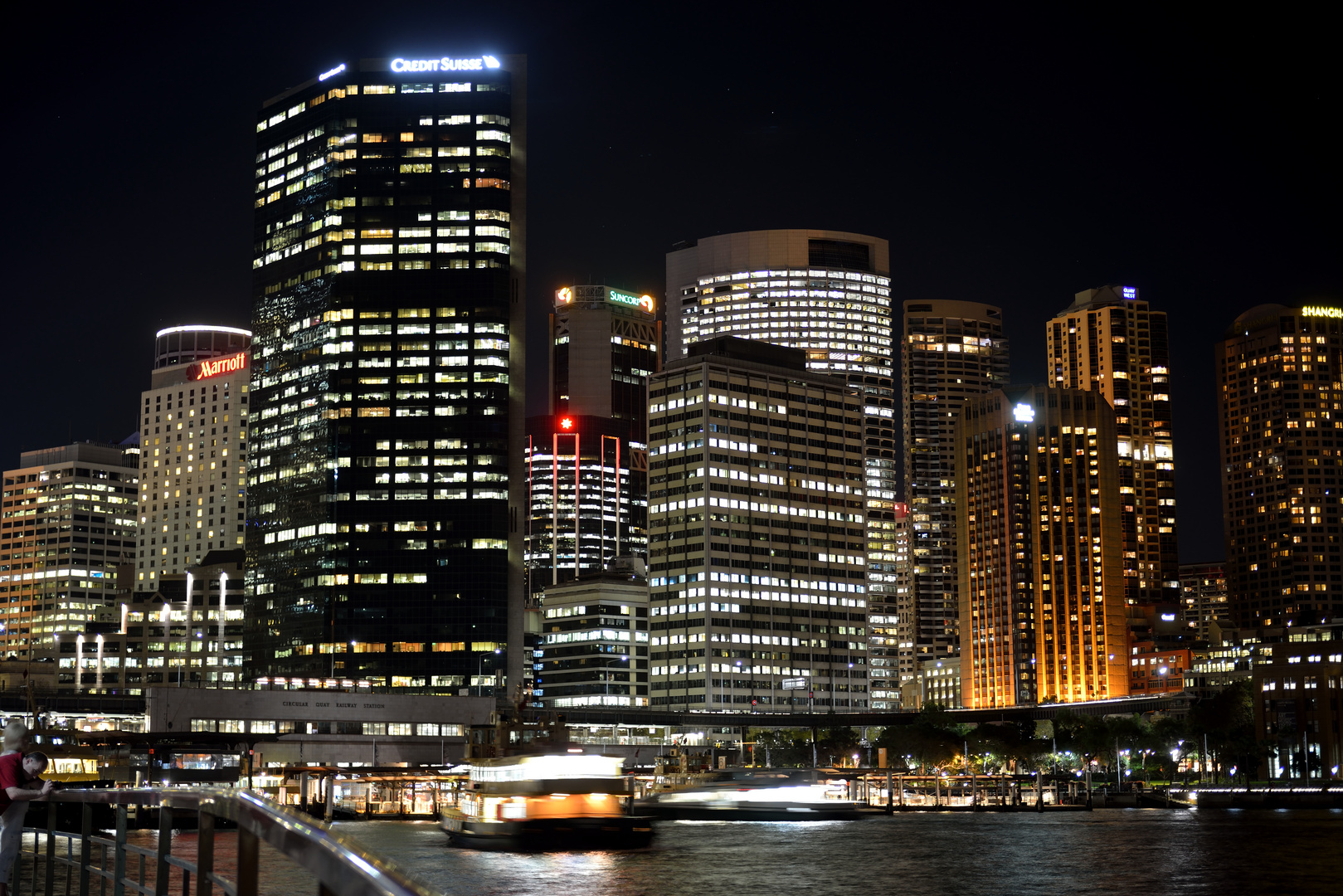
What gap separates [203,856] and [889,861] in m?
88.5

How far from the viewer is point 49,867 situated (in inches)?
653

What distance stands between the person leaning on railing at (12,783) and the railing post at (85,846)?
466 mm

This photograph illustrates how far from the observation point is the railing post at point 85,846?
49.0 feet

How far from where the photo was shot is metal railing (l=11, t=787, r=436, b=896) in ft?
24.0

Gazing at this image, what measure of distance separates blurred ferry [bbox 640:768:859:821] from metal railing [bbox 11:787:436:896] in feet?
449

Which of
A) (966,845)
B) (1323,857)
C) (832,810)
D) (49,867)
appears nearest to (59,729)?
(832,810)

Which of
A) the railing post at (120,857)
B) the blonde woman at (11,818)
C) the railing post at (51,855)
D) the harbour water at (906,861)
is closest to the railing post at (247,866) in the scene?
the railing post at (120,857)

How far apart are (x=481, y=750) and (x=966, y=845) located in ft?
118

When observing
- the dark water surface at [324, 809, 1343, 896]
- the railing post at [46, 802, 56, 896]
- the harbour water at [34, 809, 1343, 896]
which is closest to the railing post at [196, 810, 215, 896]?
the railing post at [46, 802, 56, 896]

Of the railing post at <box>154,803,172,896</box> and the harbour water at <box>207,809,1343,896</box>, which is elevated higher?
the railing post at <box>154,803,172,896</box>

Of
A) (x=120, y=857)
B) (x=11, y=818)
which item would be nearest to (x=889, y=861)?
(x=11, y=818)

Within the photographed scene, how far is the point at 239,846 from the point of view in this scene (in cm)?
951

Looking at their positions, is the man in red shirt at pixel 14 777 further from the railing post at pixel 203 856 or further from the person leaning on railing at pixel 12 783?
the railing post at pixel 203 856

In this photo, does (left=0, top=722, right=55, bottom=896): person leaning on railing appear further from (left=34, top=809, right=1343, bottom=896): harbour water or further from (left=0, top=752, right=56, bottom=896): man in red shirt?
(left=34, top=809, right=1343, bottom=896): harbour water
